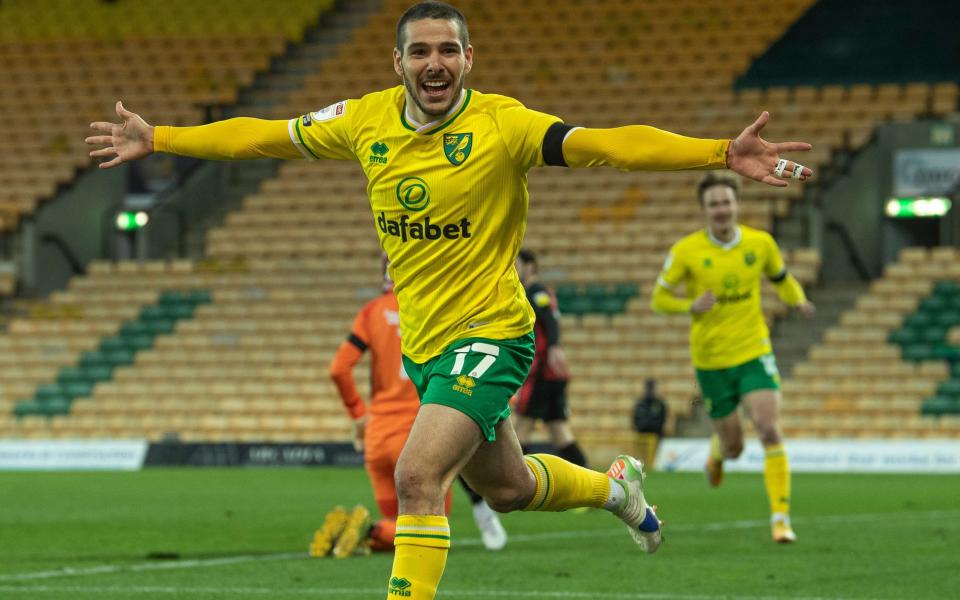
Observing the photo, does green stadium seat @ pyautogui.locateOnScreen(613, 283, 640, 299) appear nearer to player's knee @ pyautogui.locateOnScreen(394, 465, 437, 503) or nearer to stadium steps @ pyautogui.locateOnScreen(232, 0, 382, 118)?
stadium steps @ pyautogui.locateOnScreen(232, 0, 382, 118)

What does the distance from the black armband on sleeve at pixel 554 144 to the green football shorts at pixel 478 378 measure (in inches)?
26.6

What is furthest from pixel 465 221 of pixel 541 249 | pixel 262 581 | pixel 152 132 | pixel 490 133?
pixel 541 249

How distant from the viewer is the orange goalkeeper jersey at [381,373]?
9.66 metres

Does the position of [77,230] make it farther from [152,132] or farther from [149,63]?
[152,132]

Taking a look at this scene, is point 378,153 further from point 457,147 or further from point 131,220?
point 131,220

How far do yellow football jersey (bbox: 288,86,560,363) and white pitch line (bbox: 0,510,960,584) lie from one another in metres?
3.71

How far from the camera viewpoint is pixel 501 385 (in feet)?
18.9

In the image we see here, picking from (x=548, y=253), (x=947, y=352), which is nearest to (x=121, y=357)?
(x=548, y=253)

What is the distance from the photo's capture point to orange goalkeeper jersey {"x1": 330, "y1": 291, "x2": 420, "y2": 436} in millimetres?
9656

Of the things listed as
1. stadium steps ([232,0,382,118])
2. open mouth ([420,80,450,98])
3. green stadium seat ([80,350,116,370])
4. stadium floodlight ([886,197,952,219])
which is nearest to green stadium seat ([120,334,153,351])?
green stadium seat ([80,350,116,370])

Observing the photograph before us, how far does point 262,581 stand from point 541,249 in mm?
16222

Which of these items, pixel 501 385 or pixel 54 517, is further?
pixel 54 517

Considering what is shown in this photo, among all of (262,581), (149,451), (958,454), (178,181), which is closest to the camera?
(262,581)

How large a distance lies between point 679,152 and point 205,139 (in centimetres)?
182
